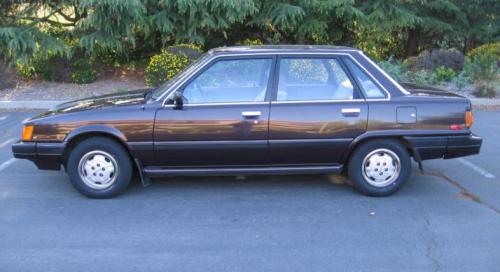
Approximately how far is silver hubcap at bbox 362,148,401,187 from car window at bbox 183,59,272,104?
1.28 m

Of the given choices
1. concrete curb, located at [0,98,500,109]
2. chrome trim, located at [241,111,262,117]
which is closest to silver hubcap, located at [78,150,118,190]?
chrome trim, located at [241,111,262,117]

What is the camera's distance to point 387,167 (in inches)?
228

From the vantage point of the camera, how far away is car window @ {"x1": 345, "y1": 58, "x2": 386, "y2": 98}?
571 cm

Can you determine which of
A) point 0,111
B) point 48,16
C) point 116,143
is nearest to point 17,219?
point 116,143

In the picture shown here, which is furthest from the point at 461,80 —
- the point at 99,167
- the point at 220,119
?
the point at 99,167

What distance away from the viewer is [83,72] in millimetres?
12727

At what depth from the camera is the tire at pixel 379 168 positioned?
575 cm

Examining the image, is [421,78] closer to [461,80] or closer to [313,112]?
[461,80]

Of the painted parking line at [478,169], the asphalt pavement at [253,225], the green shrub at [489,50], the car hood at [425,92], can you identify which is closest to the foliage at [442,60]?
the green shrub at [489,50]

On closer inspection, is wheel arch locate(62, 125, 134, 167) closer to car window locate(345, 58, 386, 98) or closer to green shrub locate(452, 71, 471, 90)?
car window locate(345, 58, 386, 98)

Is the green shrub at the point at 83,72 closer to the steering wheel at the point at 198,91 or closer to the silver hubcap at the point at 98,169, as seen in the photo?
the silver hubcap at the point at 98,169

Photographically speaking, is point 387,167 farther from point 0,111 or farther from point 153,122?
point 0,111

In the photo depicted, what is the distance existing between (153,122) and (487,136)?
5476mm

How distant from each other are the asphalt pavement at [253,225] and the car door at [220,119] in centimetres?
46
